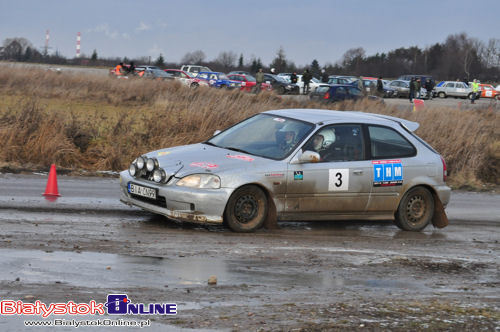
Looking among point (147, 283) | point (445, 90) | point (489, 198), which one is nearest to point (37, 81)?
point (489, 198)

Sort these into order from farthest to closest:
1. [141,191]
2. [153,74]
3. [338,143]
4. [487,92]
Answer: [487,92] → [153,74] → [338,143] → [141,191]

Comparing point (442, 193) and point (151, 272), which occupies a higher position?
point (442, 193)

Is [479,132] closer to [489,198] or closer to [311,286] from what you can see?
[489,198]

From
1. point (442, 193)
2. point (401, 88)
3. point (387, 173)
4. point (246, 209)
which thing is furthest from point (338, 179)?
point (401, 88)

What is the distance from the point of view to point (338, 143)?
10.1 meters

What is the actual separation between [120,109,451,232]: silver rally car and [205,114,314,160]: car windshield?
0.04 ft

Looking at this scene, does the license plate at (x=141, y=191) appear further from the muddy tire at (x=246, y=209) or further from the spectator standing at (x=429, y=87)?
the spectator standing at (x=429, y=87)

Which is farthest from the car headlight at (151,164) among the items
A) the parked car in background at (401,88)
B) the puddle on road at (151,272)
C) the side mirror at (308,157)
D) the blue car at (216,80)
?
the parked car in background at (401,88)

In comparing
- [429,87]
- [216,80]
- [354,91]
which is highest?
[429,87]

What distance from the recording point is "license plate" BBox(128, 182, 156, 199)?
9.19 metres

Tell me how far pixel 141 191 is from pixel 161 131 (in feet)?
25.9

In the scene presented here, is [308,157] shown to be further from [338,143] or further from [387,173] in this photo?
[387,173]

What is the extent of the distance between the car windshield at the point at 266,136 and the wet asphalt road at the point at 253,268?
1.04 metres

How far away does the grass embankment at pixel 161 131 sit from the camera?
15.7 m
